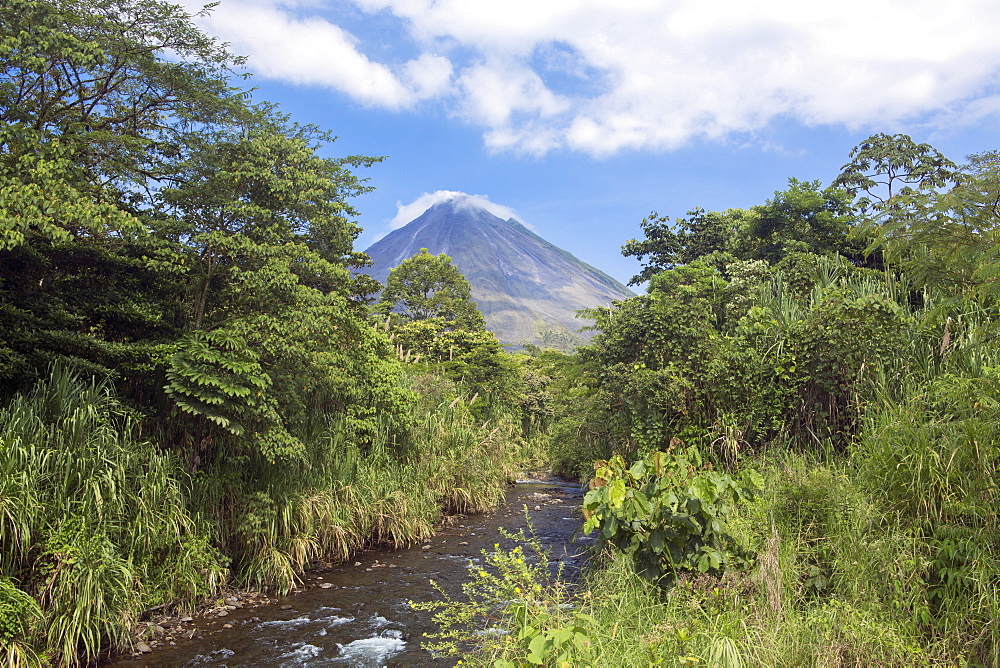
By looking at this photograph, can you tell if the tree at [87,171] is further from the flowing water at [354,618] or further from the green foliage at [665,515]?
the green foliage at [665,515]

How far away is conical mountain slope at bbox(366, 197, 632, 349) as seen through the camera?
15350cm

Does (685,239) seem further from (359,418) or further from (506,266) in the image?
(506,266)

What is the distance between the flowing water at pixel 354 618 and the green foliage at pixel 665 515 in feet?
8.27

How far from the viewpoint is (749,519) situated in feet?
20.0

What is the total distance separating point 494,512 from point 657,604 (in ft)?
27.6

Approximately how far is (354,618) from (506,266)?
16813 centimetres

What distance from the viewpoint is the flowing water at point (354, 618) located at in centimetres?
590

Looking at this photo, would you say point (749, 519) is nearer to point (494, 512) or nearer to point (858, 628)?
point (858, 628)

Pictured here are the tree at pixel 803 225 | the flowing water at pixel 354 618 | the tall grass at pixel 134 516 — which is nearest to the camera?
the tall grass at pixel 134 516

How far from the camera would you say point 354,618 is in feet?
23.0

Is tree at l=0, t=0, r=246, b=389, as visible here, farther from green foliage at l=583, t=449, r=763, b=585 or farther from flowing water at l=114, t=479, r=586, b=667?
green foliage at l=583, t=449, r=763, b=585

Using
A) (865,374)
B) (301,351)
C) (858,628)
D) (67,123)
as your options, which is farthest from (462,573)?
(67,123)

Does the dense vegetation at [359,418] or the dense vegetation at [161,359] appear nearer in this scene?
the dense vegetation at [359,418]

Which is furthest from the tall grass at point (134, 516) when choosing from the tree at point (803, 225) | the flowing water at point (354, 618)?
the tree at point (803, 225)
